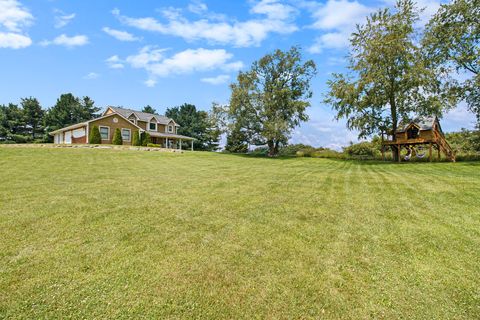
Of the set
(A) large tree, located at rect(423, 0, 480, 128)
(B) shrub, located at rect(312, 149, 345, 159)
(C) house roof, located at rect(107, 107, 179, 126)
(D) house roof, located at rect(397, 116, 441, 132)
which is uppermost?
(A) large tree, located at rect(423, 0, 480, 128)

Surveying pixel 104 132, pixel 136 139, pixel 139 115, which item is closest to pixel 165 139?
pixel 139 115

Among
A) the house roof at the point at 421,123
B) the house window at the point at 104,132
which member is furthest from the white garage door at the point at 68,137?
the house roof at the point at 421,123

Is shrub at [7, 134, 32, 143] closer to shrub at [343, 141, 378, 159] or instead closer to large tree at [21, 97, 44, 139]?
large tree at [21, 97, 44, 139]

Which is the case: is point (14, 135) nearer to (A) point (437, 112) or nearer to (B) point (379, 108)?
(B) point (379, 108)

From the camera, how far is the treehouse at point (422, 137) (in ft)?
70.6

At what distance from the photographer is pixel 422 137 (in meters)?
22.2

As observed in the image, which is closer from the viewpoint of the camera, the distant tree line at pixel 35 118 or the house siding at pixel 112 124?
the house siding at pixel 112 124

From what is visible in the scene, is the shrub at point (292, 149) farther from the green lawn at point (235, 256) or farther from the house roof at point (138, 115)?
the green lawn at point (235, 256)

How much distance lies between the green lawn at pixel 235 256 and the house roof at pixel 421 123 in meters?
18.7

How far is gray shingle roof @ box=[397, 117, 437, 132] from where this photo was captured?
22000 mm

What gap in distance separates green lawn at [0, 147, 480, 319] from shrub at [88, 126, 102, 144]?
24.2 metres

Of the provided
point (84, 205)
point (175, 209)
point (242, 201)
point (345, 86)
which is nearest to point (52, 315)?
point (175, 209)

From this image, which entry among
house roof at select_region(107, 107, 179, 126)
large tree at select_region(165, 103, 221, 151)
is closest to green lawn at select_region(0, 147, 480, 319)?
house roof at select_region(107, 107, 179, 126)

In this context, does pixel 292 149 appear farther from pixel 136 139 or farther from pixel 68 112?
pixel 68 112
